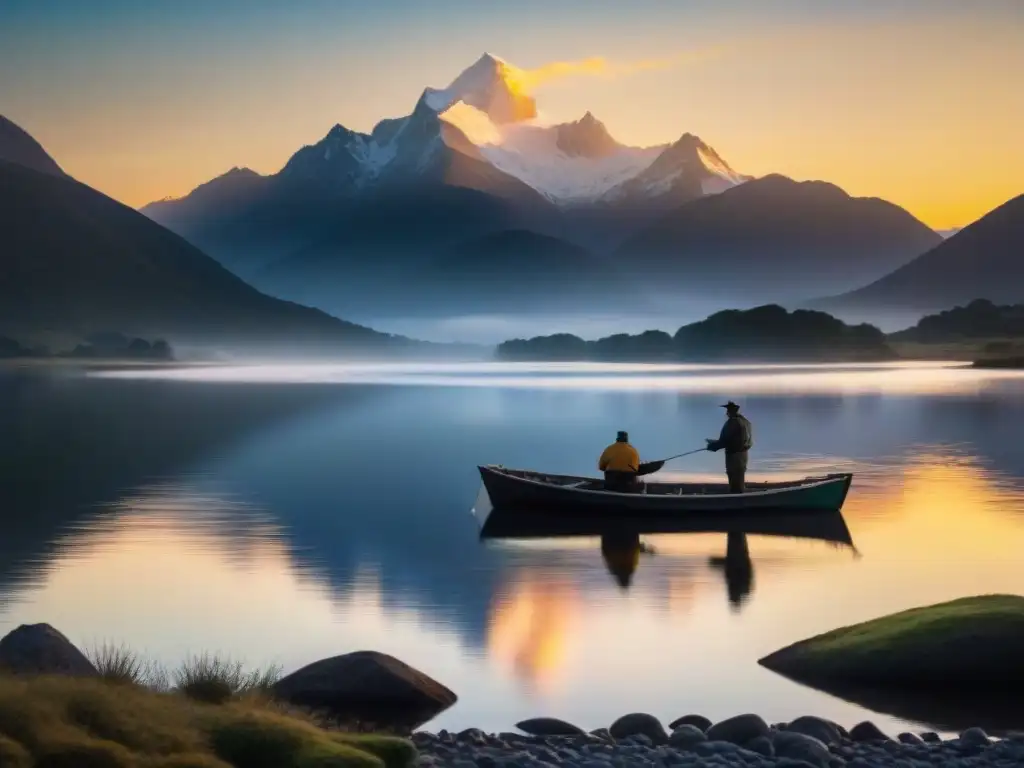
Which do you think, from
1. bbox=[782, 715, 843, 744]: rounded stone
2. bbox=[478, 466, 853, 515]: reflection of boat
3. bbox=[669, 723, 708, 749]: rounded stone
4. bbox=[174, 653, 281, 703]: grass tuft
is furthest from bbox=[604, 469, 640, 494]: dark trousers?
bbox=[174, 653, 281, 703]: grass tuft

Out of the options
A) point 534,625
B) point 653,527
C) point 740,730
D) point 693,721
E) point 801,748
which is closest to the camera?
point 801,748

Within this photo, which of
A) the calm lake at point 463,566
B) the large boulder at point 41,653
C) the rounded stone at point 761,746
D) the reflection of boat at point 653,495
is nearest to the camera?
the rounded stone at point 761,746

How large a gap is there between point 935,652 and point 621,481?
60.9 ft

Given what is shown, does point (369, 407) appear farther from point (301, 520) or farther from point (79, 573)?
point (79, 573)

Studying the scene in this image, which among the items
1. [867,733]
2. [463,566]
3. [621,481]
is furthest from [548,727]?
[621,481]

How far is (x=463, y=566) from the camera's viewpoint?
30.3 metres

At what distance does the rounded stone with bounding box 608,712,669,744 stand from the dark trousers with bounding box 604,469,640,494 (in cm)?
2093

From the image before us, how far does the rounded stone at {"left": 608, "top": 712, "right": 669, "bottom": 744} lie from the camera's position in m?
15.6

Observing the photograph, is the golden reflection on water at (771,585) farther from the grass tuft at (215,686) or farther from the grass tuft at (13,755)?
the grass tuft at (13,755)

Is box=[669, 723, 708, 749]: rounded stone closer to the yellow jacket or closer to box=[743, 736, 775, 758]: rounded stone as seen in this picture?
box=[743, 736, 775, 758]: rounded stone

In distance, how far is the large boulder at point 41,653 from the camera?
1580 cm

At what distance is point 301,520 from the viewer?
125 feet

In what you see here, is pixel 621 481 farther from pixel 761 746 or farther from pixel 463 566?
pixel 761 746

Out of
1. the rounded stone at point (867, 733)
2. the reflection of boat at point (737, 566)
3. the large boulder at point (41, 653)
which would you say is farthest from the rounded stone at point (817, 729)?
the reflection of boat at point (737, 566)
